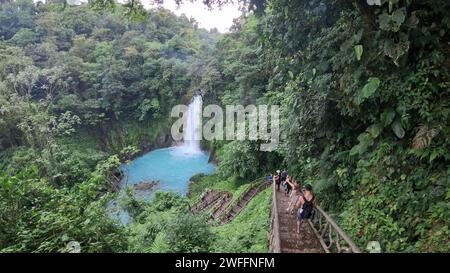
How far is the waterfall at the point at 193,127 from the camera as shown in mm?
32375

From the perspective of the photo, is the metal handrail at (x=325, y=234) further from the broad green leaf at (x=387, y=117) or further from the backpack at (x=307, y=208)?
the broad green leaf at (x=387, y=117)

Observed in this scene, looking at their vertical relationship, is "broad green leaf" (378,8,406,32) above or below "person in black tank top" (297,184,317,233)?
above

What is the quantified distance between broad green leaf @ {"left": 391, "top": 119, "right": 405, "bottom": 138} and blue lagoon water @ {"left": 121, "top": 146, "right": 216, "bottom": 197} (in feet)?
63.6

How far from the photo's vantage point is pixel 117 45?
35.0 m

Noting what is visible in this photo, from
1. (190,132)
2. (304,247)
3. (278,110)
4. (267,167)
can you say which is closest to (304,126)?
(304,247)

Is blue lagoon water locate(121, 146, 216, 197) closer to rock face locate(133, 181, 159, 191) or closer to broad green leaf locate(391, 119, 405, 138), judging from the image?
rock face locate(133, 181, 159, 191)

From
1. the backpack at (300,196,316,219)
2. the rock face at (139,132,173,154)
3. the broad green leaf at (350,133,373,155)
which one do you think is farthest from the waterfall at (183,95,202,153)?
the broad green leaf at (350,133,373,155)

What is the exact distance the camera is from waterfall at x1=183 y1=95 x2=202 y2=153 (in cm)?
3238

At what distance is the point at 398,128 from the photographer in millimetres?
5918

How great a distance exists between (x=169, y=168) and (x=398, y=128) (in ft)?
78.0

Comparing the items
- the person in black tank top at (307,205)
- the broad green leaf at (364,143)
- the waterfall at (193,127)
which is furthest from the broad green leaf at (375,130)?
the waterfall at (193,127)

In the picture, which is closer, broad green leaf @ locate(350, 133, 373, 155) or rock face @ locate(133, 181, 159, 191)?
broad green leaf @ locate(350, 133, 373, 155)

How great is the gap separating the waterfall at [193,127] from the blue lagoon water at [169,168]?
608 mm

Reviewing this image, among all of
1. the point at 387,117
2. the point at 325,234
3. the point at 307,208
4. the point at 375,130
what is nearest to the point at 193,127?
the point at 307,208
